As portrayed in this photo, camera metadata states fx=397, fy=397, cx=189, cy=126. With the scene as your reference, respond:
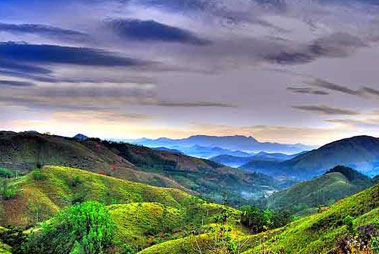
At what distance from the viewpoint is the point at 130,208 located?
171250mm

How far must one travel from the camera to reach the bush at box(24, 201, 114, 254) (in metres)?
117

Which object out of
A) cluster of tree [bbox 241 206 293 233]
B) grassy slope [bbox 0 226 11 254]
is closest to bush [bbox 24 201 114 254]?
grassy slope [bbox 0 226 11 254]

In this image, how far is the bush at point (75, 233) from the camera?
117m

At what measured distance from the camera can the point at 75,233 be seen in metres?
118

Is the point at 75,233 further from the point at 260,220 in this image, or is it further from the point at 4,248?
the point at 260,220

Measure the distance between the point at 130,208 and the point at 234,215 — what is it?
44581 millimetres

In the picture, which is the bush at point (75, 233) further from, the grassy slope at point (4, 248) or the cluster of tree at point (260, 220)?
→ the cluster of tree at point (260, 220)

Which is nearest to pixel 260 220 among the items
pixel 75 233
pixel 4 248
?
pixel 75 233

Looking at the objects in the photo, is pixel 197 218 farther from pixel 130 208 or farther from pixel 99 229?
pixel 99 229

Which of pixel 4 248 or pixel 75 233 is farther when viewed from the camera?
pixel 4 248

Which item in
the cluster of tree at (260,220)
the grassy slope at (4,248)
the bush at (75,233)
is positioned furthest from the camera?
the cluster of tree at (260,220)

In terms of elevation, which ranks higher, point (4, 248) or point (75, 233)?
point (75, 233)

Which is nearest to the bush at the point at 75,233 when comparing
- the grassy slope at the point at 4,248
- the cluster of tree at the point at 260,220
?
the grassy slope at the point at 4,248

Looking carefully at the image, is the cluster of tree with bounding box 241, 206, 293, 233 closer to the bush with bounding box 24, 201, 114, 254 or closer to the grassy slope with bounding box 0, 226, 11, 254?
the bush with bounding box 24, 201, 114, 254
